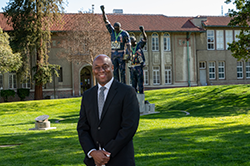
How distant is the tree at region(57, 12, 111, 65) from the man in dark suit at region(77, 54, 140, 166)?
28.7 m

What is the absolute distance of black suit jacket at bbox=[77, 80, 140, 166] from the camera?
10.1 ft

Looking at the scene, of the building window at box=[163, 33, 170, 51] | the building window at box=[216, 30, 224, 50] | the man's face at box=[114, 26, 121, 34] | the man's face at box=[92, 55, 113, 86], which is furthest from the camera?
the building window at box=[216, 30, 224, 50]

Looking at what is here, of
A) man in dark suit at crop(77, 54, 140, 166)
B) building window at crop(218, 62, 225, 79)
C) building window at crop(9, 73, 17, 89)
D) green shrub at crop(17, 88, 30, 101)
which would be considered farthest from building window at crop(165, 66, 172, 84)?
man in dark suit at crop(77, 54, 140, 166)

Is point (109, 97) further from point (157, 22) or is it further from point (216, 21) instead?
point (216, 21)

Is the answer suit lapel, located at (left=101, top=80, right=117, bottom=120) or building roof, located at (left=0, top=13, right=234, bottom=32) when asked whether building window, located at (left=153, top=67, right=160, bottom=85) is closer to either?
building roof, located at (left=0, top=13, right=234, bottom=32)

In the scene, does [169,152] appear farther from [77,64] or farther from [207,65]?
[207,65]

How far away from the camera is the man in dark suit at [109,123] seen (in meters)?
3.07

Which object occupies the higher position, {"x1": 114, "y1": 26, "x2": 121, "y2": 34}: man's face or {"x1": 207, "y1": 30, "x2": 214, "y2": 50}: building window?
{"x1": 207, "y1": 30, "x2": 214, "y2": 50}: building window

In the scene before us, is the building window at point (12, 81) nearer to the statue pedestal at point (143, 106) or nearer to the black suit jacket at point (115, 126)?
the statue pedestal at point (143, 106)

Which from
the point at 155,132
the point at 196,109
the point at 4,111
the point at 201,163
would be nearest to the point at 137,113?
the point at 201,163

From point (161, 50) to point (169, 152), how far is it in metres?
33.3

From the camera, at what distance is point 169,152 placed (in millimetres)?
6465

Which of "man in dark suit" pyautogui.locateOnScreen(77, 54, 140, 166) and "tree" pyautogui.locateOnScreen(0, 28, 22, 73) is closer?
"man in dark suit" pyautogui.locateOnScreen(77, 54, 140, 166)

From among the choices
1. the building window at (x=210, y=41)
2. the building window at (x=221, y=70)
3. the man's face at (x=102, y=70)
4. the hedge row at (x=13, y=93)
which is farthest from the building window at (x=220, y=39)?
the man's face at (x=102, y=70)
